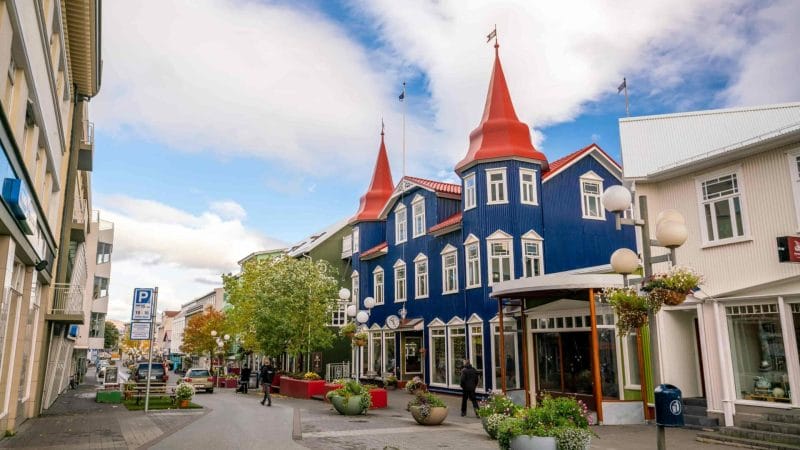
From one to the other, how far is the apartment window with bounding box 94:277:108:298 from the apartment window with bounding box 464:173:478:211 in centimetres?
4264

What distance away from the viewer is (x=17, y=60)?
10.2 meters

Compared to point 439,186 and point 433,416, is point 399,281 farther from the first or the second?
point 433,416

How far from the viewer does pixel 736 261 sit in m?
14.0

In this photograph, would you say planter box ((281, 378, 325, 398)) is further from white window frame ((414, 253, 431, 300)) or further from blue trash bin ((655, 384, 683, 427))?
blue trash bin ((655, 384, 683, 427))

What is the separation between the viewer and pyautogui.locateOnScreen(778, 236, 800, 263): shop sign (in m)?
12.2

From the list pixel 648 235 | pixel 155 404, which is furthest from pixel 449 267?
pixel 648 235

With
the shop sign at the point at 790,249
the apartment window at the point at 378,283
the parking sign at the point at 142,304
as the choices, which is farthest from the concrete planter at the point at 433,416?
the apartment window at the point at 378,283

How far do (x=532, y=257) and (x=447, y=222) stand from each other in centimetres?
478

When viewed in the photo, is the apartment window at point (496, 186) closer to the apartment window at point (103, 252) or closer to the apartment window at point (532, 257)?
the apartment window at point (532, 257)

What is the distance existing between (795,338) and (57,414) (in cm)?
2089

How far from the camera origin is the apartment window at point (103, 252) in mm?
55938

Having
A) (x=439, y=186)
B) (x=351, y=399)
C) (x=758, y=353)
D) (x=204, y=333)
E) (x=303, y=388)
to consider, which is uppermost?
(x=439, y=186)

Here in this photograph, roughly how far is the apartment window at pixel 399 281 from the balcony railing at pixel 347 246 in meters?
9.96

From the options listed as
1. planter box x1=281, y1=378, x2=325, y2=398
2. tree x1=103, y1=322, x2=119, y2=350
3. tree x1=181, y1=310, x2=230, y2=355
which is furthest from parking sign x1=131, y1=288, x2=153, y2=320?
tree x1=103, y1=322, x2=119, y2=350
